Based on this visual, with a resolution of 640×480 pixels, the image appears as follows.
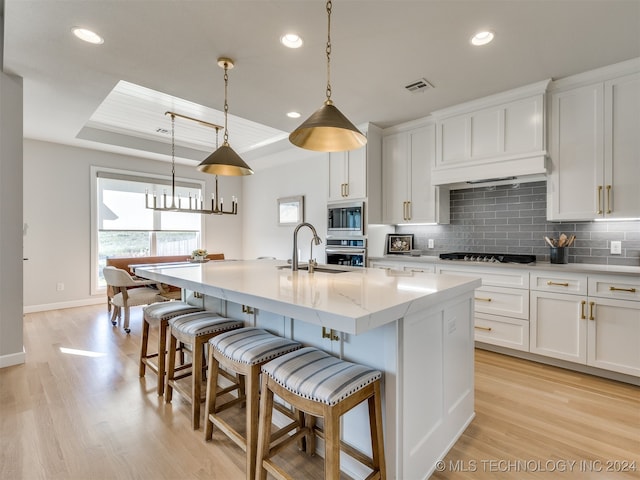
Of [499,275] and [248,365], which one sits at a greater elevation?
[499,275]

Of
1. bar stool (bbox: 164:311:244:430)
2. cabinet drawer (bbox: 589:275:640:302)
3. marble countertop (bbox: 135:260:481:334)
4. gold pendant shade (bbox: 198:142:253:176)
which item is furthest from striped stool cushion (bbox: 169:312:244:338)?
cabinet drawer (bbox: 589:275:640:302)

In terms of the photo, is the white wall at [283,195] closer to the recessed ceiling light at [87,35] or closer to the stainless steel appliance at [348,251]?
the stainless steel appliance at [348,251]

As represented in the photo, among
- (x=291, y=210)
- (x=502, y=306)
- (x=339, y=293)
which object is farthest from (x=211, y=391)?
(x=291, y=210)

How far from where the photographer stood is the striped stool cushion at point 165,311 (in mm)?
2320

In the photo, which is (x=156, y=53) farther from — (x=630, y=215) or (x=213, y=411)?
(x=630, y=215)

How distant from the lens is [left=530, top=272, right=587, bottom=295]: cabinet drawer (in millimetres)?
2615

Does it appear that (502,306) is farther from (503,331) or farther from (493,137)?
(493,137)

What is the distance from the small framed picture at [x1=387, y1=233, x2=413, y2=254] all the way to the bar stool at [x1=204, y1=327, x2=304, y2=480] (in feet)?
9.05

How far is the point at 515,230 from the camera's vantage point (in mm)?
3414

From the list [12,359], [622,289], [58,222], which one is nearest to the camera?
[622,289]

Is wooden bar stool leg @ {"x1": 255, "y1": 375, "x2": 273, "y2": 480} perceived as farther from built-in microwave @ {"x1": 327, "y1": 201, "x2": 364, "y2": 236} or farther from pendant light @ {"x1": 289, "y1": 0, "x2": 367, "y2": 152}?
built-in microwave @ {"x1": 327, "y1": 201, "x2": 364, "y2": 236}

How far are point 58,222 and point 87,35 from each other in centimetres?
373

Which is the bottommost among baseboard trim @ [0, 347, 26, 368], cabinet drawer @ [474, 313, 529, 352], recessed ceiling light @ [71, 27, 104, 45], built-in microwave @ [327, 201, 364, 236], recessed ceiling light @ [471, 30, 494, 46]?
baseboard trim @ [0, 347, 26, 368]

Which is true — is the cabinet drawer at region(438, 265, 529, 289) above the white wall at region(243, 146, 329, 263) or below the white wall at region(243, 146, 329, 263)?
below
